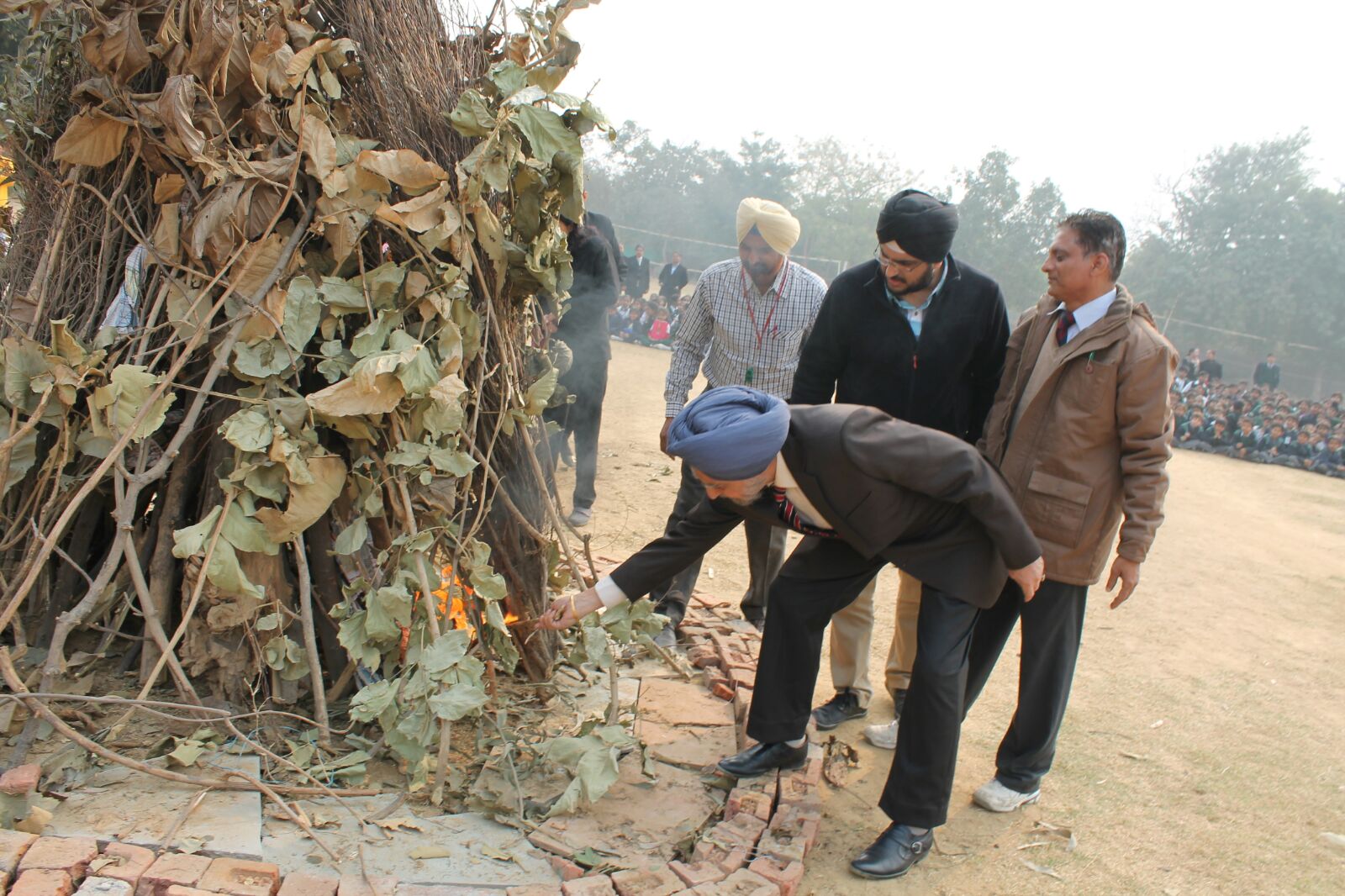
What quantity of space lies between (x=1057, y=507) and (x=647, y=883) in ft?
5.63

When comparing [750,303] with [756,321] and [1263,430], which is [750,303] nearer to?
[756,321]

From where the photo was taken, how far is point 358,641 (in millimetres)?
2836

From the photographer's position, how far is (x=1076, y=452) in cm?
315

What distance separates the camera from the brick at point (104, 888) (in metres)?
2.20

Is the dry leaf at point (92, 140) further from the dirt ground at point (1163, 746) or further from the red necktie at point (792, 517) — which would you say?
the dirt ground at point (1163, 746)

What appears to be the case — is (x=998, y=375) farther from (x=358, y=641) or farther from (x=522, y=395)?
(x=358, y=641)

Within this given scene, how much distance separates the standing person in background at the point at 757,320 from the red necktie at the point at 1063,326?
1180 millimetres

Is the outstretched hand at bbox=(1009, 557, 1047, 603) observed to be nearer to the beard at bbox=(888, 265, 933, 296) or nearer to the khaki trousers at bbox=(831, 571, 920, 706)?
the khaki trousers at bbox=(831, 571, 920, 706)

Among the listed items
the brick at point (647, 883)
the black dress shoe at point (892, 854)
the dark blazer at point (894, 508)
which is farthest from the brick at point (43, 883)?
the black dress shoe at point (892, 854)

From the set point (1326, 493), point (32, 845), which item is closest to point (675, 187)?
point (1326, 493)

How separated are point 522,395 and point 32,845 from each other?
5.80ft

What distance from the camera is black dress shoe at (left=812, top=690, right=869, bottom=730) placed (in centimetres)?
379

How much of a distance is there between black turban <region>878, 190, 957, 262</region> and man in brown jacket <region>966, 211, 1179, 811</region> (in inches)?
14.4

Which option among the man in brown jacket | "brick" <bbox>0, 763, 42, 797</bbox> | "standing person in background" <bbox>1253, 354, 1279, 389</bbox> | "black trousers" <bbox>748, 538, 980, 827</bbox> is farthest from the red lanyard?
"standing person in background" <bbox>1253, 354, 1279, 389</bbox>
